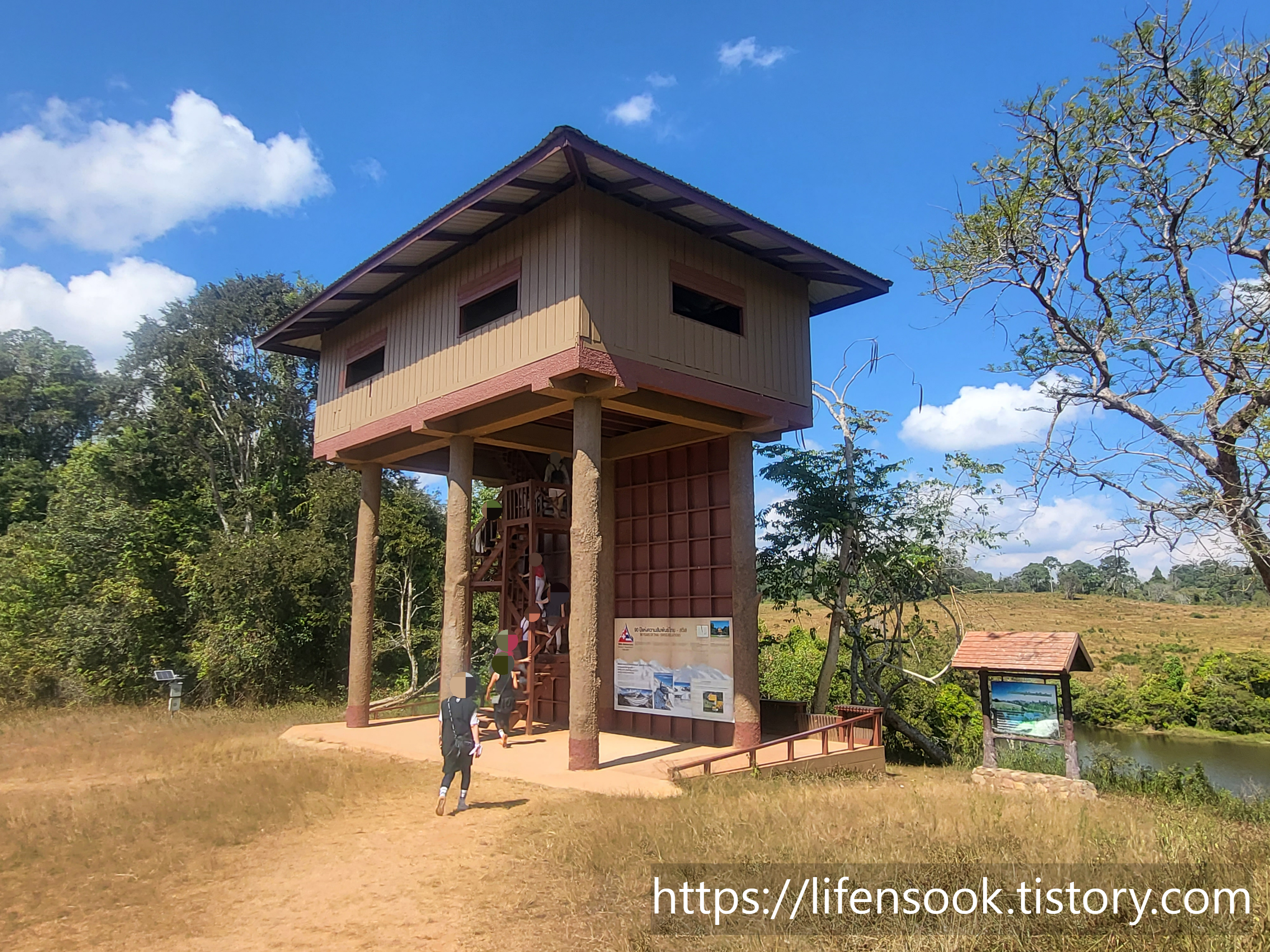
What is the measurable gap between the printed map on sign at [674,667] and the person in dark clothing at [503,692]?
232 centimetres

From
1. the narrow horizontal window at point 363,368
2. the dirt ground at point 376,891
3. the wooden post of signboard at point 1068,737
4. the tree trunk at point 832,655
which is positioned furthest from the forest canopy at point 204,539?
the wooden post of signboard at point 1068,737

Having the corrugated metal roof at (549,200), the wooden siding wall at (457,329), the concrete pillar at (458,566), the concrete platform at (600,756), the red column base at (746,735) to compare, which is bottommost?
the concrete platform at (600,756)

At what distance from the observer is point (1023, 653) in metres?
13.3

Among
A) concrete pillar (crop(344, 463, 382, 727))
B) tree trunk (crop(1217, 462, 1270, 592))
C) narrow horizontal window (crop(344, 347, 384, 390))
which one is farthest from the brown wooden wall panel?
tree trunk (crop(1217, 462, 1270, 592))

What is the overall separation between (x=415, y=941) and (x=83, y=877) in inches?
147

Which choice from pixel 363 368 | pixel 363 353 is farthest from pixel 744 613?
pixel 363 368

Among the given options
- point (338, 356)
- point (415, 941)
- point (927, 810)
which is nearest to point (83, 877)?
point (415, 941)

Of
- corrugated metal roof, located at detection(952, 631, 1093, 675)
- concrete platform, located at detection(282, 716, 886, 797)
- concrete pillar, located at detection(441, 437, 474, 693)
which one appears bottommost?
concrete platform, located at detection(282, 716, 886, 797)

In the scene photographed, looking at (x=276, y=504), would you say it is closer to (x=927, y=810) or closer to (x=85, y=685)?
(x=85, y=685)

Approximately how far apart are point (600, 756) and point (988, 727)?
264 inches

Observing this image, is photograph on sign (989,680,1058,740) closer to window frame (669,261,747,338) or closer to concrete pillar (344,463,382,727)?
window frame (669,261,747,338)

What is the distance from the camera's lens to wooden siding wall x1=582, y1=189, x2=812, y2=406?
40.5 feet

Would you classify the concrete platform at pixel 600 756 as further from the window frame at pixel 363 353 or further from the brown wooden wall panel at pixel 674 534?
the window frame at pixel 363 353

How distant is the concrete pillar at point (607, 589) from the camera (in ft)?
55.3
